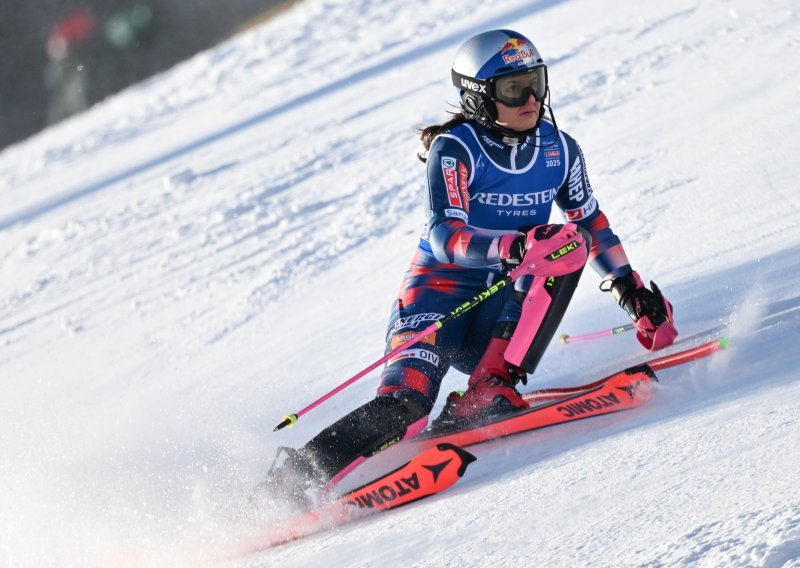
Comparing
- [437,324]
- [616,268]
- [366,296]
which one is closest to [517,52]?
[616,268]

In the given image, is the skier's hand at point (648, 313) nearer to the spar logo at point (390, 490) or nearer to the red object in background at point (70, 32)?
the spar logo at point (390, 490)

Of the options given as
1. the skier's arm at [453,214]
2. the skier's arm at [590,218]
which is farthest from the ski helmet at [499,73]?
the skier's arm at [590,218]

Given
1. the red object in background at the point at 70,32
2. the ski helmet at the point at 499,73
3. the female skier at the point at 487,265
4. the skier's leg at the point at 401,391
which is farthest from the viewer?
the red object in background at the point at 70,32

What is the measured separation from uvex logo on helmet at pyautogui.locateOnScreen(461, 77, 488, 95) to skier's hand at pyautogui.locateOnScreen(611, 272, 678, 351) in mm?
1070

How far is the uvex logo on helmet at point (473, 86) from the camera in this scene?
14.0 feet

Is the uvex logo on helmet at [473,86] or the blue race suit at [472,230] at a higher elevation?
the uvex logo on helmet at [473,86]

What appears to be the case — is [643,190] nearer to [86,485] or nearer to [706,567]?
[86,485]

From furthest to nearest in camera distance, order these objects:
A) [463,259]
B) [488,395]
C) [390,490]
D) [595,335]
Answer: [595,335]
[488,395]
[463,259]
[390,490]

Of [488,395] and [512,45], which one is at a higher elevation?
[512,45]

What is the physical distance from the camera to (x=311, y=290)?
7348 millimetres

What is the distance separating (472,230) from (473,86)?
0.69m

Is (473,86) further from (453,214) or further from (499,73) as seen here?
(453,214)

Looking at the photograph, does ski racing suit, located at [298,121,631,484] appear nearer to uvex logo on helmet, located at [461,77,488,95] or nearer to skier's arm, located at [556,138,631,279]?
skier's arm, located at [556,138,631,279]

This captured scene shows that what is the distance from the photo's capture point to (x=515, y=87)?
4.21 metres
